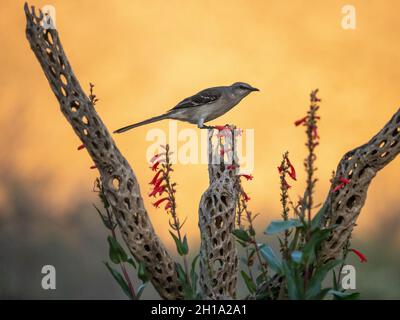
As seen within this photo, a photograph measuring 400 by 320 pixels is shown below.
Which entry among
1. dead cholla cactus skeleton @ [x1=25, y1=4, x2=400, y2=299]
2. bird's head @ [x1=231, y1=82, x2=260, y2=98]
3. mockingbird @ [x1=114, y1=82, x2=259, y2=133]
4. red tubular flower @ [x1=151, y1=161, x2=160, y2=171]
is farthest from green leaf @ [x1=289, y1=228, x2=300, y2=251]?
bird's head @ [x1=231, y1=82, x2=260, y2=98]

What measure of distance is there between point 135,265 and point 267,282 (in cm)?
75

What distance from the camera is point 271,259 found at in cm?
325

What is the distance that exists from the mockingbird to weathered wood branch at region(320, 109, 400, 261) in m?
2.62

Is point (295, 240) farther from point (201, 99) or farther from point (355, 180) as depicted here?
point (201, 99)

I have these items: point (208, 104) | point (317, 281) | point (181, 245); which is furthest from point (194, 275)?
point (208, 104)

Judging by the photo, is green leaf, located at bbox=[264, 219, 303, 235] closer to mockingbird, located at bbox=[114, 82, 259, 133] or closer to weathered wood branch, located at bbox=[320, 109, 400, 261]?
weathered wood branch, located at bbox=[320, 109, 400, 261]

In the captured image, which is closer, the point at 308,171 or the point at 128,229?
the point at 308,171

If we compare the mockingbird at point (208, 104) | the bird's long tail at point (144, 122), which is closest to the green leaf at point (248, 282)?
the bird's long tail at point (144, 122)

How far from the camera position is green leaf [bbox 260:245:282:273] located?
10.5 ft

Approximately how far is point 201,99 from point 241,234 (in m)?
3.17
